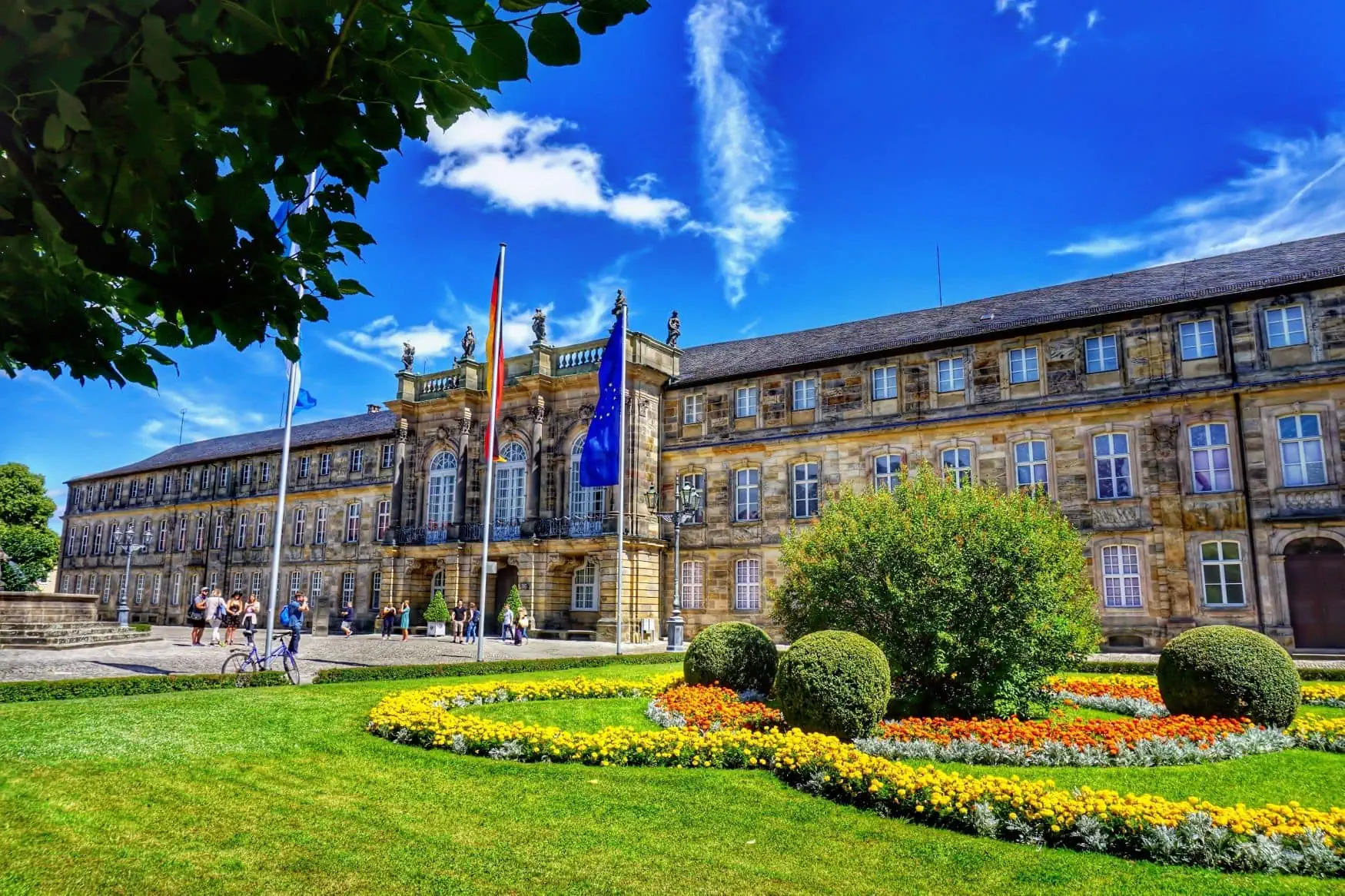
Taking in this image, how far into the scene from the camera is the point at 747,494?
34.4 metres

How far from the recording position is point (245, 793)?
8.12 metres

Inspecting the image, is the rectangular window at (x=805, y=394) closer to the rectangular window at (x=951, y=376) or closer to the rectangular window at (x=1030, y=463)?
the rectangular window at (x=951, y=376)

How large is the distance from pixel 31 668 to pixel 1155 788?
2126 centimetres

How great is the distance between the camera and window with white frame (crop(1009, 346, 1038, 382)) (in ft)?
95.6

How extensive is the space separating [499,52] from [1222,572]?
28.7m

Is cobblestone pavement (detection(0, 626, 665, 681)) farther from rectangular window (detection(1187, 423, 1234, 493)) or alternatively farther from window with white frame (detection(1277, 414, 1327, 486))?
window with white frame (detection(1277, 414, 1327, 486))

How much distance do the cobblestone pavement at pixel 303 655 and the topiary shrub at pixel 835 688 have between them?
12.2 m

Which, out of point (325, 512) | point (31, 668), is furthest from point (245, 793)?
point (325, 512)

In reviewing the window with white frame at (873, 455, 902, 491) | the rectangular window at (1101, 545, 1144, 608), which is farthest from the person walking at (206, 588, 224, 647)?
the rectangular window at (1101, 545, 1144, 608)

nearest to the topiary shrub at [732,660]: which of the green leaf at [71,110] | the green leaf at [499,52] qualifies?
the green leaf at [499,52]

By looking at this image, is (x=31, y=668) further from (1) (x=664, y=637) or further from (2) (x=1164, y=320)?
(2) (x=1164, y=320)

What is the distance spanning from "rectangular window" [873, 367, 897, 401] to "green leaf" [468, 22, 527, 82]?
30360 millimetres

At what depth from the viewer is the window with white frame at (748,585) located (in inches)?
1316

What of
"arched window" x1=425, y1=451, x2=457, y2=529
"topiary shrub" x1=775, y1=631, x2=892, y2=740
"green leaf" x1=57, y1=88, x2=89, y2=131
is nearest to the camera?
"green leaf" x1=57, y1=88, x2=89, y2=131
